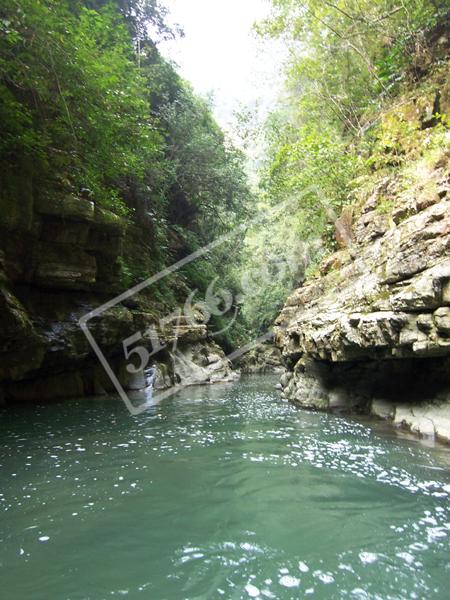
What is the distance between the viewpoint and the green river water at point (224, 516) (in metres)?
2.73

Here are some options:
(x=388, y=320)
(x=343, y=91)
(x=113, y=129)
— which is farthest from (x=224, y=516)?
(x=343, y=91)

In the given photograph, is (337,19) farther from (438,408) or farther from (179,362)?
(179,362)

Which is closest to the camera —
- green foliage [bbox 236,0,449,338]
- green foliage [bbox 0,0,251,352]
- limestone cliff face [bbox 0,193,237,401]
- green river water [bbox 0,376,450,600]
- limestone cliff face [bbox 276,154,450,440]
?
green river water [bbox 0,376,450,600]

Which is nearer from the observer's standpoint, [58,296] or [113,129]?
[113,129]

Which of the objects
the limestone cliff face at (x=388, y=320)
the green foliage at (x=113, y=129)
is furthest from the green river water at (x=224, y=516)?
the green foliage at (x=113, y=129)

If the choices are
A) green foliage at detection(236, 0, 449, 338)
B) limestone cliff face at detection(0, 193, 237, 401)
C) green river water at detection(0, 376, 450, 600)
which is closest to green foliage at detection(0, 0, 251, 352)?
limestone cliff face at detection(0, 193, 237, 401)

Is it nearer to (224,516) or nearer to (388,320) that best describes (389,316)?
(388,320)

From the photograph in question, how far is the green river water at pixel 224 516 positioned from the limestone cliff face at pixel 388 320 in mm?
1608

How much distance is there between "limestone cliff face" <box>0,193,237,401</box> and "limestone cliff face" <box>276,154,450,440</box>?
690 cm

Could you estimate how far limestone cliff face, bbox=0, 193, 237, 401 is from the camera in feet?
31.8

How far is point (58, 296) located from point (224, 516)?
10.3 metres

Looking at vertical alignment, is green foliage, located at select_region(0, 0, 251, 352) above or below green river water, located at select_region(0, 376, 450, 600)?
above

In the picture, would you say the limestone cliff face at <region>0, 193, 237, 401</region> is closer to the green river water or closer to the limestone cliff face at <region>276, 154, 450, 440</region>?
the green river water

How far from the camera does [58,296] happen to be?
1212 centimetres
